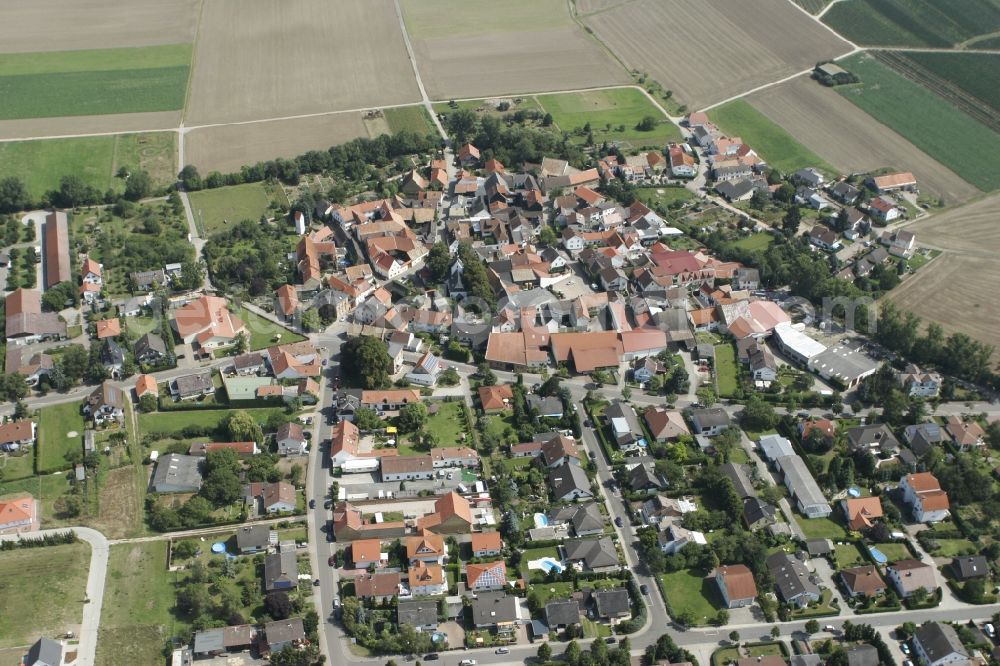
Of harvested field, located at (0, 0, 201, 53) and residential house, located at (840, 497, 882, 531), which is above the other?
harvested field, located at (0, 0, 201, 53)

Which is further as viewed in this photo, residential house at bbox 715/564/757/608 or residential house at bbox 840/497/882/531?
residential house at bbox 840/497/882/531

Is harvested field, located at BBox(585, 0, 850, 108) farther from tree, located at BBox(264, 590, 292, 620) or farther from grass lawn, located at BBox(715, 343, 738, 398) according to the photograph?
tree, located at BBox(264, 590, 292, 620)

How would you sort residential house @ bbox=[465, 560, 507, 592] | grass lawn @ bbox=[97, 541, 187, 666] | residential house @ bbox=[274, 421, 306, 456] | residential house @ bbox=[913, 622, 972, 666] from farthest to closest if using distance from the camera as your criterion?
residential house @ bbox=[274, 421, 306, 456] → residential house @ bbox=[465, 560, 507, 592] → grass lawn @ bbox=[97, 541, 187, 666] → residential house @ bbox=[913, 622, 972, 666]

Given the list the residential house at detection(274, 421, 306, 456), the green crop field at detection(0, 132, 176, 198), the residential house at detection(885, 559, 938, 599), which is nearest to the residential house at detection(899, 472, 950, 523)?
the residential house at detection(885, 559, 938, 599)

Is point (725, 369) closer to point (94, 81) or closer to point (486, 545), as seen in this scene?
point (486, 545)

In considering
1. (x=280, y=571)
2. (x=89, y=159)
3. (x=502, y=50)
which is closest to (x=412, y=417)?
(x=280, y=571)

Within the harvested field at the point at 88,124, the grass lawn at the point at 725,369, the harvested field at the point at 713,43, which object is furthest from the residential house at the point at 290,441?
the harvested field at the point at 713,43

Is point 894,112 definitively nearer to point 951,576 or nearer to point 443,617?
point 951,576
